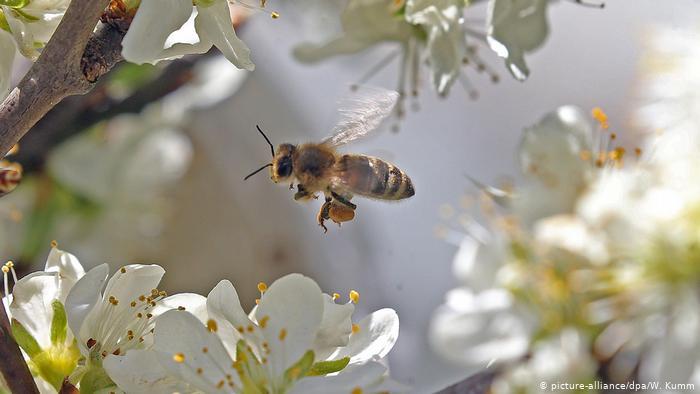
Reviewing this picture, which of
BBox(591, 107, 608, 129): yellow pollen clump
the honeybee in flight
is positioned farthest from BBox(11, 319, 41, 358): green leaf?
BBox(591, 107, 608, 129): yellow pollen clump

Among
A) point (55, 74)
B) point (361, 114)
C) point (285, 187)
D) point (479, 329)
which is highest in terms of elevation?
A: point (55, 74)

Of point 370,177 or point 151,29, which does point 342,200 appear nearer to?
point 370,177

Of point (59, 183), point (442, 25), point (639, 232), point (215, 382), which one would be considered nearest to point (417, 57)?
point (442, 25)

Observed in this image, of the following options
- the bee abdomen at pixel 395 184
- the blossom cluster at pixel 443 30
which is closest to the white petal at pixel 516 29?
the blossom cluster at pixel 443 30

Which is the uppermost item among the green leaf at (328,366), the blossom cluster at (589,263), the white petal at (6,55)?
the white petal at (6,55)

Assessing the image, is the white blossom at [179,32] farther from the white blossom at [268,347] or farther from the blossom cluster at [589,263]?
the blossom cluster at [589,263]

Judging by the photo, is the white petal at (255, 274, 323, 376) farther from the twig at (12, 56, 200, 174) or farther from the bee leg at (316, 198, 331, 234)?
the twig at (12, 56, 200, 174)

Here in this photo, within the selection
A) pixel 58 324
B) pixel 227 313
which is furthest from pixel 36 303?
pixel 227 313

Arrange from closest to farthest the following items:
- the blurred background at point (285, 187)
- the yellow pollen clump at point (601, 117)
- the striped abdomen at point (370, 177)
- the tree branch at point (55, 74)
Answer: the tree branch at point (55, 74)
the striped abdomen at point (370, 177)
the yellow pollen clump at point (601, 117)
the blurred background at point (285, 187)
